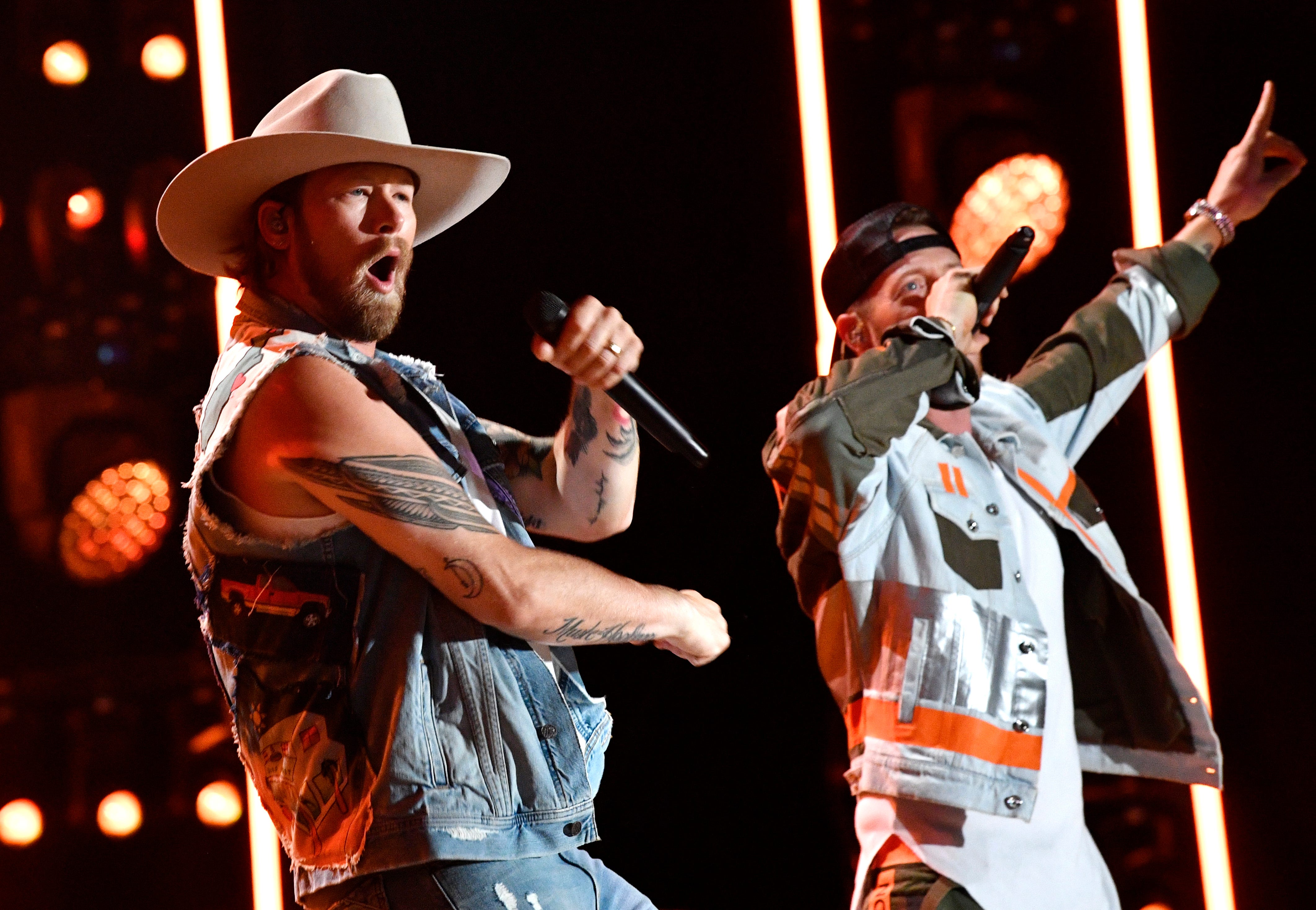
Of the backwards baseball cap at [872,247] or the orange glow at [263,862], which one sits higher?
the backwards baseball cap at [872,247]

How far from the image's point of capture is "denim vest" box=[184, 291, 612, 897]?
1.35 m

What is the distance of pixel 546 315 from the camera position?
141 cm

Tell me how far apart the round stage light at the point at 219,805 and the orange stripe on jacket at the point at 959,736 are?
4.67 feet

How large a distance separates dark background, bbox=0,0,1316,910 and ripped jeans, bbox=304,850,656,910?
152 cm

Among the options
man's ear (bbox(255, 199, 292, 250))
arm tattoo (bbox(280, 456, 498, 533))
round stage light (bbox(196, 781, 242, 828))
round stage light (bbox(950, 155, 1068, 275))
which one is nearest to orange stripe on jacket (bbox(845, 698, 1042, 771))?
arm tattoo (bbox(280, 456, 498, 533))

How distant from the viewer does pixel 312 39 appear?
290cm

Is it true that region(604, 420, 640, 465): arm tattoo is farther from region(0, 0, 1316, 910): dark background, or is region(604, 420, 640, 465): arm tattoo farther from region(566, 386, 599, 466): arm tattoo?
region(0, 0, 1316, 910): dark background

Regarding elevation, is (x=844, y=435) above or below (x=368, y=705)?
above

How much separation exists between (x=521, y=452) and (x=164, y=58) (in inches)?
63.2

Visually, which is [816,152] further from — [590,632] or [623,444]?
[590,632]

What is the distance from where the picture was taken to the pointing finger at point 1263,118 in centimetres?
275

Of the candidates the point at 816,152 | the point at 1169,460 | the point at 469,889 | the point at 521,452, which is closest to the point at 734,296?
the point at 816,152

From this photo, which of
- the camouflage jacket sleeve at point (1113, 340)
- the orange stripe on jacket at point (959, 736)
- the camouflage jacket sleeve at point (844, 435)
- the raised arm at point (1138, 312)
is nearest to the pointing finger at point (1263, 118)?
the raised arm at point (1138, 312)

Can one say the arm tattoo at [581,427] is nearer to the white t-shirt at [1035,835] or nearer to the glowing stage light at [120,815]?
the white t-shirt at [1035,835]
